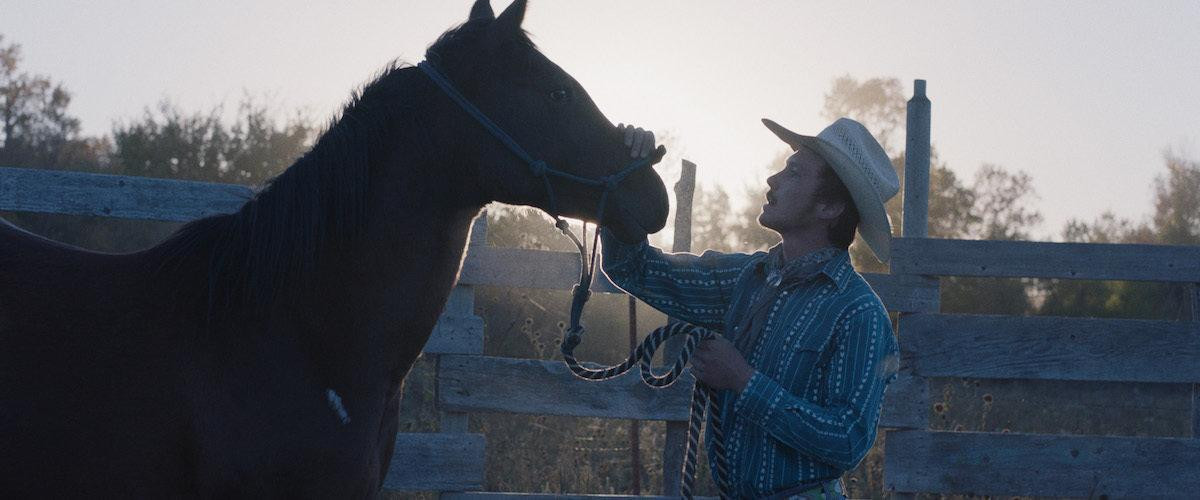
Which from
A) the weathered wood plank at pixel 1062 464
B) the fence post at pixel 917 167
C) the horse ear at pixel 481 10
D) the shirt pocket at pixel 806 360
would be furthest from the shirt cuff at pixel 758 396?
the fence post at pixel 917 167

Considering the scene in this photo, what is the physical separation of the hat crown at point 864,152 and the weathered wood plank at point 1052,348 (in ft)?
8.44

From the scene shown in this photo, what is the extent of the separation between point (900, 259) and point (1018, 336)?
0.72 m

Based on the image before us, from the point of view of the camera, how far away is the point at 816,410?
8.23ft

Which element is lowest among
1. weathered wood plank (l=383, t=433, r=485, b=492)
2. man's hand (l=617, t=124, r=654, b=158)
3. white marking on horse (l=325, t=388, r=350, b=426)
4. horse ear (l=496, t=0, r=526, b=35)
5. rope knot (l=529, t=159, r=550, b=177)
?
weathered wood plank (l=383, t=433, r=485, b=492)

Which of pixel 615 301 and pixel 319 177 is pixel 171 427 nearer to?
pixel 319 177

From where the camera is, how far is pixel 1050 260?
5297mm

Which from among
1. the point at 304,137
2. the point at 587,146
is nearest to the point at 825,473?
the point at 587,146

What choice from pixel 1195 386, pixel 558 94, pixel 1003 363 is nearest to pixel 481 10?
pixel 558 94

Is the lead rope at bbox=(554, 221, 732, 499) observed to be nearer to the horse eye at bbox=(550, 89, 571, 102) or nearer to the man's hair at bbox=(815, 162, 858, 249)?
the horse eye at bbox=(550, 89, 571, 102)

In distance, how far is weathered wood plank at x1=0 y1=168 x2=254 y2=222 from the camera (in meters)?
4.64

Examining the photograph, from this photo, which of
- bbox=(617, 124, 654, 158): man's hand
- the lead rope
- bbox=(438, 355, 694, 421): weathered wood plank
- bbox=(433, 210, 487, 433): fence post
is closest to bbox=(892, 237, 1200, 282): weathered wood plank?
bbox=(438, 355, 694, 421): weathered wood plank

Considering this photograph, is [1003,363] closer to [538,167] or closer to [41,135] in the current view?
[538,167]

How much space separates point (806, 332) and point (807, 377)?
0.12 m

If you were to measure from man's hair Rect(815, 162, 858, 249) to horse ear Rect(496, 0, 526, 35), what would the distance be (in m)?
0.91
